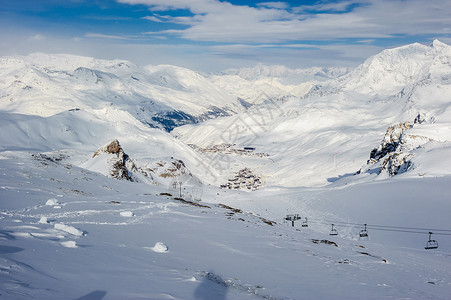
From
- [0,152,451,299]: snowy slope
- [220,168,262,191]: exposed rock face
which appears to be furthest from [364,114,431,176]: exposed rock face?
[220,168,262,191]: exposed rock face

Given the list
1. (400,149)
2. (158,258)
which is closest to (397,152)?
(400,149)

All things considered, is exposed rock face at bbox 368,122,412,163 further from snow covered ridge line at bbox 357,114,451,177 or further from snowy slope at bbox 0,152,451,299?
snowy slope at bbox 0,152,451,299

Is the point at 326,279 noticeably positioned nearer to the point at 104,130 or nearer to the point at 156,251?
the point at 156,251

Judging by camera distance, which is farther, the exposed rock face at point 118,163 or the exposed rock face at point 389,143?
the exposed rock face at point 389,143

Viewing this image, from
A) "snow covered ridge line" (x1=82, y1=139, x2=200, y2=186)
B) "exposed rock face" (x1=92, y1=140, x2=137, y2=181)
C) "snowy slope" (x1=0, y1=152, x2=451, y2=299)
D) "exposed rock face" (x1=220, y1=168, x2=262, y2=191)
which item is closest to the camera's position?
"snowy slope" (x1=0, y1=152, x2=451, y2=299)

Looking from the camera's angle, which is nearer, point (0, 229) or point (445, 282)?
point (0, 229)

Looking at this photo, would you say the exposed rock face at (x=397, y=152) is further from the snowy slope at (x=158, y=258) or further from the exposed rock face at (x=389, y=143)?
the snowy slope at (x=158, y=258)

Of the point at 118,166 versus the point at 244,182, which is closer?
the point at 118,166

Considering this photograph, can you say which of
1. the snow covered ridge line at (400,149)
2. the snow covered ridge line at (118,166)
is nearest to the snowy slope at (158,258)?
the snow covered ridge line at (118,166)

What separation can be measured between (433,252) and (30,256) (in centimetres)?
2570

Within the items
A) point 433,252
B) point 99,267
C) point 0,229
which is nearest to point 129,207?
point 0,229

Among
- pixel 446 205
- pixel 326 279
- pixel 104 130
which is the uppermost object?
pixel 104 130

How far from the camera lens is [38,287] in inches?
288

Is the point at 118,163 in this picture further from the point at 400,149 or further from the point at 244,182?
the point at 244,182
